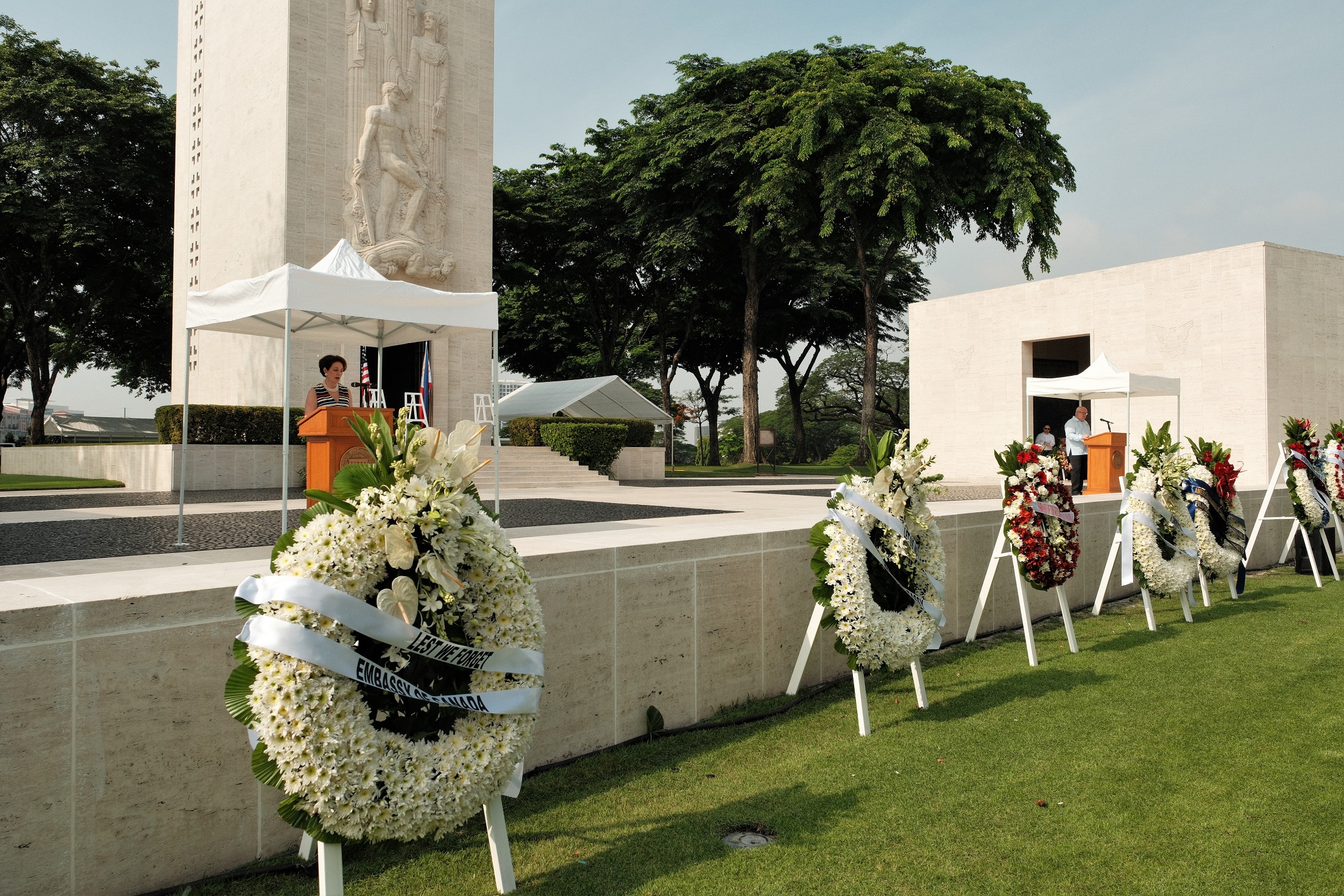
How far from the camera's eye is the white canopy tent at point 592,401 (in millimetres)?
26391

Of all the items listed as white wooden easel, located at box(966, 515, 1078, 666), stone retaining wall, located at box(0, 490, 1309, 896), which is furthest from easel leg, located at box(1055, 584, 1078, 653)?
stone retaining wall, located at box(0, 490, 1309, 896)

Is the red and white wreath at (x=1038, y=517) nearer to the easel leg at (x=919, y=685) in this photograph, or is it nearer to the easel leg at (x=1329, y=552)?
the easel leg at (x=919, y=685)

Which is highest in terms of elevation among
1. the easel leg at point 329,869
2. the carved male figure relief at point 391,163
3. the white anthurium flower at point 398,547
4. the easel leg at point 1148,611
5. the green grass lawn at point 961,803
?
the carved male figure relief at point 391,163

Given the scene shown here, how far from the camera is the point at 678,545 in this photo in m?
4.94

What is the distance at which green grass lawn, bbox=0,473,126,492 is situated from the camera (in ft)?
48.9

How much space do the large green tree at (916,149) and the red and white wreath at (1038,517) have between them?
63.4ft

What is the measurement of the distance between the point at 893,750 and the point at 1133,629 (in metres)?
4.43

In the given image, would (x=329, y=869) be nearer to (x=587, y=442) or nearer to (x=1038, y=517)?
(x=1038, y=517)

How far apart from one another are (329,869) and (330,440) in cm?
519

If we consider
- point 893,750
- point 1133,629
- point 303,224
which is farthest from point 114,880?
point 303,224

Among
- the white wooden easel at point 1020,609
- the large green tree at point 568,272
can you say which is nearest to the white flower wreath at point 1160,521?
the white wooden easel at point 1020,609

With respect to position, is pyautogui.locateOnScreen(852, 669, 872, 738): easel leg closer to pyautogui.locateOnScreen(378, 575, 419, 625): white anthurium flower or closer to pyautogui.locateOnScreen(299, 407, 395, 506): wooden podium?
pyautogui.locateOnScreen(378, 575, 419, 625): white anthurium flower

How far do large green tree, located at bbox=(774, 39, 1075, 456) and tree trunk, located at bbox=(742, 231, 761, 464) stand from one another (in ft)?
12.4

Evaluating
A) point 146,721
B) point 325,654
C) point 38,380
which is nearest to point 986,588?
point 325,654
